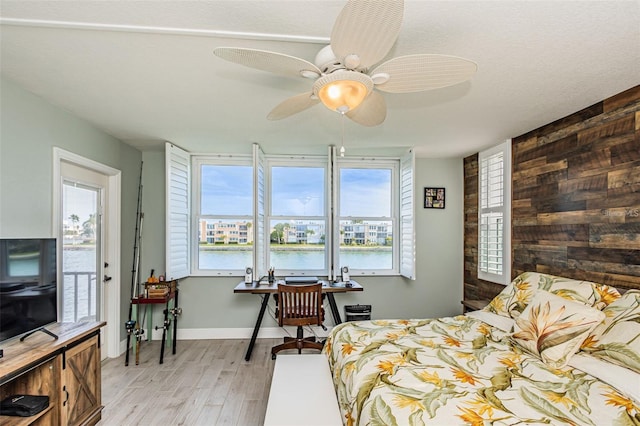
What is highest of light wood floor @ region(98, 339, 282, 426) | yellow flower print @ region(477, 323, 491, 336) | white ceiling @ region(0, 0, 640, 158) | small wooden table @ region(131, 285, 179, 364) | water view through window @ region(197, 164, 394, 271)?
white ceiling @ region(0, 0, 640, 158)

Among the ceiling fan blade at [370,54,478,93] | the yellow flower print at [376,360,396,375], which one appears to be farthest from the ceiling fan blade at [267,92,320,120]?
the yellow flower print at [376,360,396,375]

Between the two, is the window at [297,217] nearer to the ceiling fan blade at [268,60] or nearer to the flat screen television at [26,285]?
the flat screen television at [26,285]

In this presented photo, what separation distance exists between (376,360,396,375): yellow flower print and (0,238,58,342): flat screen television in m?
2.18

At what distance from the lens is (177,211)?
385 centimetres

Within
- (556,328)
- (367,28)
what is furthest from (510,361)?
(367,28)

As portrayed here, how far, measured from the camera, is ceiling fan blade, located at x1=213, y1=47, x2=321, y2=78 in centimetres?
135

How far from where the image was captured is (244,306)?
13.8ft

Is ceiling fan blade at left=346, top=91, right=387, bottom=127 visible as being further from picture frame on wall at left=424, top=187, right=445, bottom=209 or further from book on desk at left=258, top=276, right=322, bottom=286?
picture frame on wall at left=424, top=187, right=445, bottom=209

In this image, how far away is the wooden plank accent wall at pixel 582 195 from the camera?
2.29m

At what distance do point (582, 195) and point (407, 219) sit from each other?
184 cm

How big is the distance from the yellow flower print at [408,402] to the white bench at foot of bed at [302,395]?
358 mm

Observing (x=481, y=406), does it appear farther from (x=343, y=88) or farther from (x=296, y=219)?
(x=296, y=219)

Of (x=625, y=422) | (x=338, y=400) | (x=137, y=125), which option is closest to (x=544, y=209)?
(x=625, y=422)

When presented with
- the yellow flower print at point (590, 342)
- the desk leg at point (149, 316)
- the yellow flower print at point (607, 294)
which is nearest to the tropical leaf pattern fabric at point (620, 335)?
the yellow flower print at point (590, 342)
